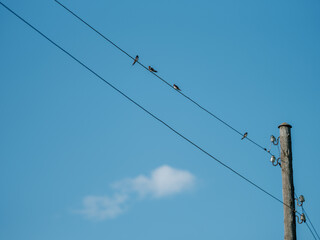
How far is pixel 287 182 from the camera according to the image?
10.4 metres

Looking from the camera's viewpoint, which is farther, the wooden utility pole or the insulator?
the insulator

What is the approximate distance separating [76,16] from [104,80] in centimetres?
162

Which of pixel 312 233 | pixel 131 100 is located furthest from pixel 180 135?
pixel 312 233

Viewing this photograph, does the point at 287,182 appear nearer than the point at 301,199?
Yes

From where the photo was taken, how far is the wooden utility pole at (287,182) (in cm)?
997

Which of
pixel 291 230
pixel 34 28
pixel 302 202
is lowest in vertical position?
pixel 291 230

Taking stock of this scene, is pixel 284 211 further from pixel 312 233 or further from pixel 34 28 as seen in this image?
pixel 34 28

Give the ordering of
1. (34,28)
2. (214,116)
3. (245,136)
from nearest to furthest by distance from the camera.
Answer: (34,28), (214,116), (245,136)

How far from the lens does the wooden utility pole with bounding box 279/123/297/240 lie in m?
9.97

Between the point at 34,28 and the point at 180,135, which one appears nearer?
the point at 34,28

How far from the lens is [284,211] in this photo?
10.1 m

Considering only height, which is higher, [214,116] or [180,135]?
[214,116]

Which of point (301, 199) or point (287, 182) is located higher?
point (287, 182)

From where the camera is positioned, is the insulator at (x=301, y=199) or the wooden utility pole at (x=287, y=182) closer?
the wooden utility pole at (x=287, y=182)
